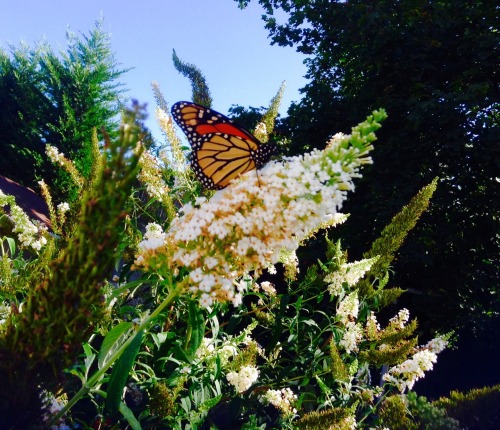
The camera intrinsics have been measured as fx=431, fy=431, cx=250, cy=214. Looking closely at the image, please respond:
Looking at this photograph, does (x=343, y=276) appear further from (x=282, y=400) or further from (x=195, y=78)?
(x=195, y=78)

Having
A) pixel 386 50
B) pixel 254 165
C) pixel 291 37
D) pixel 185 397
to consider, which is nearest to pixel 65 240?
pixel 185 397

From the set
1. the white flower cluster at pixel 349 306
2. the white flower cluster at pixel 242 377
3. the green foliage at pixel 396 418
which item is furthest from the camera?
the white flower cluster at pixel 349 306

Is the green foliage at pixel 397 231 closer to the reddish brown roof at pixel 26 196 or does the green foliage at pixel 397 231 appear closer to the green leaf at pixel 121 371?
the green leaf at pixel 121 371

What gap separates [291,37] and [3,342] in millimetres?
9317

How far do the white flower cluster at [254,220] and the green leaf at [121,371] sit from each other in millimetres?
306

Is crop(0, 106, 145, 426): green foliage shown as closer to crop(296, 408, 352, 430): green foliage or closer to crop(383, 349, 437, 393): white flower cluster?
crop(296, 408, 352, 430): green foliage

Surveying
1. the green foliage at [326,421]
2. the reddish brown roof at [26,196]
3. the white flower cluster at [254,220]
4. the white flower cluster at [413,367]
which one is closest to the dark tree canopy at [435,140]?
the white flower cluster at [413,367]

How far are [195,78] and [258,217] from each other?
16.5 feet

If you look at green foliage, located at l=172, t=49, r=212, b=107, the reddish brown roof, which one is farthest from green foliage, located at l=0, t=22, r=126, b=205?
green foliage, located at l=172, t=49, r=212, b=107

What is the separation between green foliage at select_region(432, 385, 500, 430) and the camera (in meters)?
2.04

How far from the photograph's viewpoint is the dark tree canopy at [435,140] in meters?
6.53

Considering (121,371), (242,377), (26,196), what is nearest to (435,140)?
(242,377)

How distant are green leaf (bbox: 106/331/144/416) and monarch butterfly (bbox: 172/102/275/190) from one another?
1.36 m

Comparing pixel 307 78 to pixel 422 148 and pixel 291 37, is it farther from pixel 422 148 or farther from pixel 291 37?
pixel 422 148
